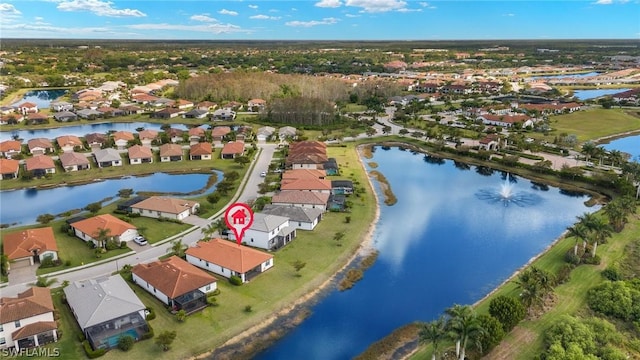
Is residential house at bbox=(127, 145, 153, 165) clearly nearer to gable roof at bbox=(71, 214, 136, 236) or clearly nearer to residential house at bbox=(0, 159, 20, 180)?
residential house at bbox=(0, 159, 20, 180)

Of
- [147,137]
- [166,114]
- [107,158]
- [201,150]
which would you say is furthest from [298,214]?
[166,114]

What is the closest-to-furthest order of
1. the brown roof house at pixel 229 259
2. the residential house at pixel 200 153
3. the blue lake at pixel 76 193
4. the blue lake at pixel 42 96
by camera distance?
the brown roof house at pixel 229 259 → the blue lake at pixel 76 193 → the residential house at pixel 200 153 → the blue lake at pixel 42 96

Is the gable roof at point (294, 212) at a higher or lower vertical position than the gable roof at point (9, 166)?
lower

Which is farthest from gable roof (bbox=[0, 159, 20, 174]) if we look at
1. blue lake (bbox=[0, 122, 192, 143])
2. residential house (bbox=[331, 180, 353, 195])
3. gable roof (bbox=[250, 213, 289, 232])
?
residential house (bbox=[331, 180, 353, 195])

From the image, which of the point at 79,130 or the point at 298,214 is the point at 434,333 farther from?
the point at 79,130

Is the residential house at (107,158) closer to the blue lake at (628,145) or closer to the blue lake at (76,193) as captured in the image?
the blue lake at (76,193)

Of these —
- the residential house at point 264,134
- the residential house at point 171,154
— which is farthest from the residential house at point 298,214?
the residential house at point 264,134
